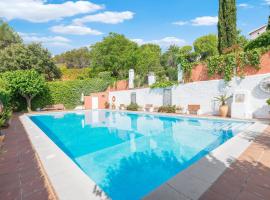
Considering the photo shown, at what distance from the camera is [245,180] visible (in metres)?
3.56

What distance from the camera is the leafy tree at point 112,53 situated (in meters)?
33.1

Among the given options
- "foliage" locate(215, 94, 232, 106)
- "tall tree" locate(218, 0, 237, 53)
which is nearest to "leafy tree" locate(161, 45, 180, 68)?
"tall tree" locate(218, 0, 237, 53)

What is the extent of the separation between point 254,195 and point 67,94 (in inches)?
826

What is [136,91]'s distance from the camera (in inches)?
759

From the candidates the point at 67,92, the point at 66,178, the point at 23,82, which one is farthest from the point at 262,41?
the point at 23,82

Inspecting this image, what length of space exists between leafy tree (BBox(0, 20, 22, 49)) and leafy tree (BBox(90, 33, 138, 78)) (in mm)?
13297

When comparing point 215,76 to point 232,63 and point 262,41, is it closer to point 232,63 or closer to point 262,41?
point 232,63

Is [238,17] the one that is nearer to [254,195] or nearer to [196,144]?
[196,144]

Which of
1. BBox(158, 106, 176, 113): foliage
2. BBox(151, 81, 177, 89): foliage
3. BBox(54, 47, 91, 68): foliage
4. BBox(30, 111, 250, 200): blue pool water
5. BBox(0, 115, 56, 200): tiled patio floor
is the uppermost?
BBox(54, 47, 91, 68): foliage

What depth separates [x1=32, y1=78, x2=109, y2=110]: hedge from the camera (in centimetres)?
2044

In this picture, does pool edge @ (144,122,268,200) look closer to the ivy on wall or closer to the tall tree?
the ivy on wall

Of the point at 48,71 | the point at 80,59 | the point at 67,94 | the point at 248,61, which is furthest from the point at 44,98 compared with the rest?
the point at 80,59

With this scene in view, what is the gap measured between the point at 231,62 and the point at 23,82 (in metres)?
16.9

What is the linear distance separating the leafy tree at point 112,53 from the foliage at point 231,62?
19.4 m
